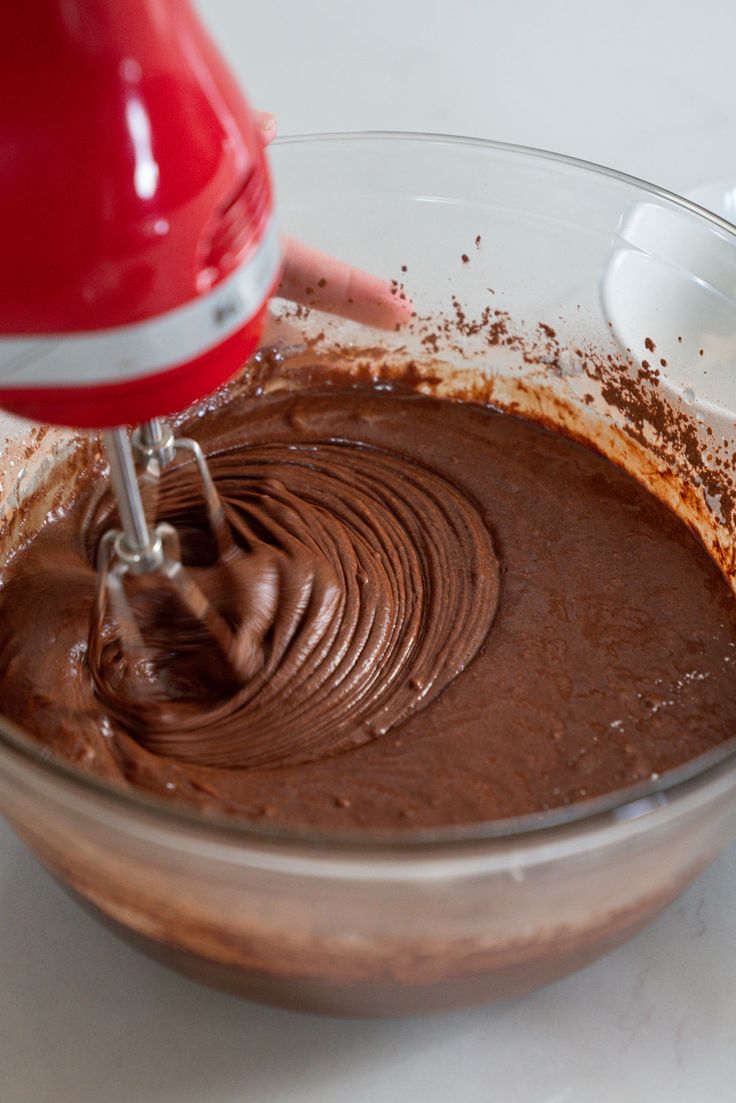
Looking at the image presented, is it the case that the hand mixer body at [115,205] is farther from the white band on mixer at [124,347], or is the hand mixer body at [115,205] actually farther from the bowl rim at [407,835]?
the bowl rim at [407,835]

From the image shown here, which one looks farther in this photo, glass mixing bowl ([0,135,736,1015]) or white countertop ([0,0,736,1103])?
white countertop ([0,0,736,1103])

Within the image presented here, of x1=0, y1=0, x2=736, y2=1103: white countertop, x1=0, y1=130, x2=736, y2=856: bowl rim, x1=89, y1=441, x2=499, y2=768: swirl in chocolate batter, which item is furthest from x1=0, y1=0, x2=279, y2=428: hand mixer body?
x1=0, y1=0, x2=736, y2=1103: white countertop

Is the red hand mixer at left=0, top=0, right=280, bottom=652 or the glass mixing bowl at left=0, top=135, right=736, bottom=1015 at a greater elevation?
the red hand mixer at left=0, top=0, right=280, bottom=652

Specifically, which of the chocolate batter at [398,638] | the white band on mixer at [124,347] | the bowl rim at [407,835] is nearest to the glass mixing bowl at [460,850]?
the bowl rim at [407,835]

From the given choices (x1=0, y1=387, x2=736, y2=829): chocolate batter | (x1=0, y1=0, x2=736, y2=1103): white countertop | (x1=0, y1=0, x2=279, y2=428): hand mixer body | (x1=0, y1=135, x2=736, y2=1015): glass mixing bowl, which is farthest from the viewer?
(x1=0, y1=387, x2=736, y2=829): chocolate batter

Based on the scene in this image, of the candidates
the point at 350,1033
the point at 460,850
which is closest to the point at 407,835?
the point at 460,850

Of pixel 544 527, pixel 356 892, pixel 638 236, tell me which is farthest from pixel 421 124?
pixel 356 892

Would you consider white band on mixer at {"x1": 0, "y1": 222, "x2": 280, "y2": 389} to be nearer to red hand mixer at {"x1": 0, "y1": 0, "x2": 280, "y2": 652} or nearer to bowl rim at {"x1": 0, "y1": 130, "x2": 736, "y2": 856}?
red hand mixer at {"x1": 0, "y1": 0, "x2": 280, "y2": 652}

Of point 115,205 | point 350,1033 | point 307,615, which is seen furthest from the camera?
point 307,615

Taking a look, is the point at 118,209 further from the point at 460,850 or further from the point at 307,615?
the point at 307,615
